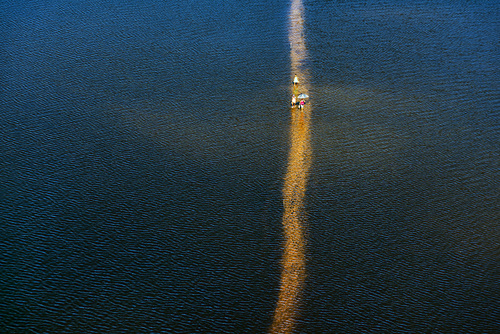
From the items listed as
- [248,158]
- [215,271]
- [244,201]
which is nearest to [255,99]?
[248,158]

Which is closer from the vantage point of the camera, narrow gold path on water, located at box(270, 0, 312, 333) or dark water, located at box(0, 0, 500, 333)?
narrow gold path on water, located at box(270, 0, 312, 333)

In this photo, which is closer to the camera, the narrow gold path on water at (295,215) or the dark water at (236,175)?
the narrow gold path on water at (295,215)

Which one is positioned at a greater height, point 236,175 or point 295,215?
point 236,175

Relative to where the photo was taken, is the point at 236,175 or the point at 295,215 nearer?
the point at 295,215
